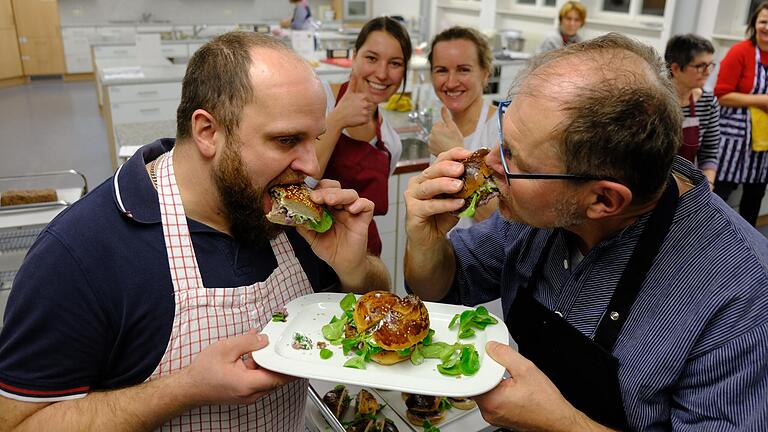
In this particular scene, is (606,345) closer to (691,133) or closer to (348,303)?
(348,303)

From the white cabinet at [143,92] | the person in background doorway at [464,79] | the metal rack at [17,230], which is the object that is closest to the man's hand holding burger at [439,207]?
the person in background doorway at [464,79]

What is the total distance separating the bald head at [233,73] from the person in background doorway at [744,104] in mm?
4072

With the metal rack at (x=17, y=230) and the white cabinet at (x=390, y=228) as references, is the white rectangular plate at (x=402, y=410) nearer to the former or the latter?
the metal rack at (x=17, y=230)

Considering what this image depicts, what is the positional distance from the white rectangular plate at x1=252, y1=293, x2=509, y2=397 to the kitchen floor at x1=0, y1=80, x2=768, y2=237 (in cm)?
522

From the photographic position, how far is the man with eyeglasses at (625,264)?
3.64 ft

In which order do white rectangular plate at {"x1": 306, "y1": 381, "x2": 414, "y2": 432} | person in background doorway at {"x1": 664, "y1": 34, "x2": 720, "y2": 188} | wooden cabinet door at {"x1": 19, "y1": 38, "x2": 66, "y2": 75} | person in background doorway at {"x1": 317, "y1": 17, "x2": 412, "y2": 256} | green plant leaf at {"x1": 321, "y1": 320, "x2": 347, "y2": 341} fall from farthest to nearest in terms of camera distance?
wooden cabinet door at {"x1": 19, "y1": 38, "x2": 66, "y2": 75}
person in background doorway at {"x1": 664, "y1": 34, "x2": 720, "y2": 188}
person in background doorway at {"x1": 317, "y1": 17, "x2": 412, "y2": 256}
white rectangular plate at {"x1": 306, "y1": 381, "x2": 414, "y2": 432}
green plant leaf at {"x1": 321, "y1": 320, "x2": 347, "y2": 341}

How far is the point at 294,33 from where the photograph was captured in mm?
6148

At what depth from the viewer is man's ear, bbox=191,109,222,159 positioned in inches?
52.4

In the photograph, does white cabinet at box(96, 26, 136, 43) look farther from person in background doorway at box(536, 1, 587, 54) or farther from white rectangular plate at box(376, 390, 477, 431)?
white rectangular plate at box(376, 390, 477, 431)

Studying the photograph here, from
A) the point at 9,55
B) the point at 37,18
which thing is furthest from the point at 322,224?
the point at 9,55

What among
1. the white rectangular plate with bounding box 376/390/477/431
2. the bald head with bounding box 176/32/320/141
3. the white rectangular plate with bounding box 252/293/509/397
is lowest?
the white rectangular plate with bounding box 376/390/477/431

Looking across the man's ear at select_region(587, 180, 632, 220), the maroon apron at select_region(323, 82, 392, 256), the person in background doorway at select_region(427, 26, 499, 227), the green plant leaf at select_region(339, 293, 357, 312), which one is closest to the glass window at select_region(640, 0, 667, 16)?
the person in background doorway at select_region(427, 26, 499, 227)

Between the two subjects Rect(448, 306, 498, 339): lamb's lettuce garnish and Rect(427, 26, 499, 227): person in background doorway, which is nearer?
Rect(448, 306, 498, 339): lamb's lettuce garnish

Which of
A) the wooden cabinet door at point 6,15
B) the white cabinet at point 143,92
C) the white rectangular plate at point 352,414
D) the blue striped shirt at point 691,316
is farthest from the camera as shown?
the wooden cabinet door at point 6,15
